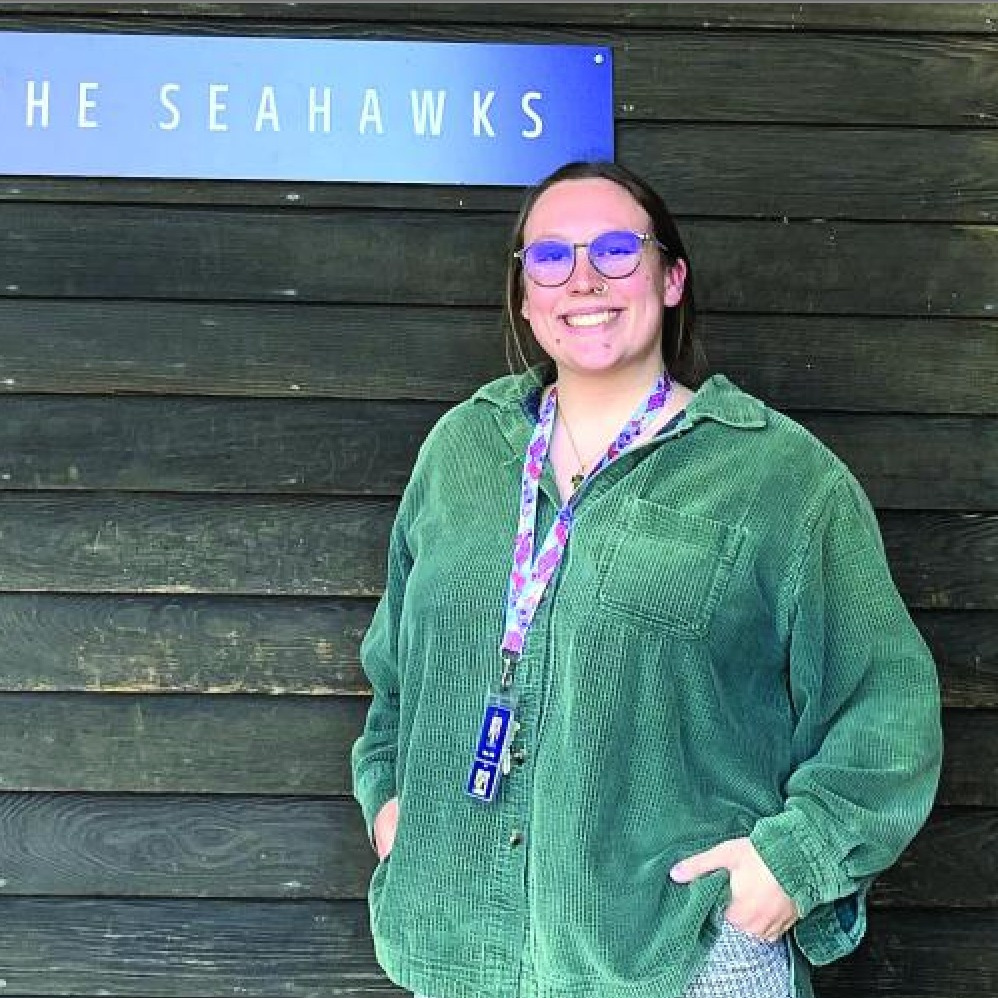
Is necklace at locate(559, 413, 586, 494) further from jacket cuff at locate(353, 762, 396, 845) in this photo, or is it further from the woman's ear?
jacket cuff at locate(353, 762, 396, 845)

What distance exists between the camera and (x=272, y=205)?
2184mm

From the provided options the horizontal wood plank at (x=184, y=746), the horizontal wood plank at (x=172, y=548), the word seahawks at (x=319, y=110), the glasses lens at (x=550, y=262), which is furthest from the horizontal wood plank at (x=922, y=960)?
the word seahawks at (x=319, y=110)

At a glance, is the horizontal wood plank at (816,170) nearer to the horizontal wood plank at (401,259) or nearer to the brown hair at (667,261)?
the horizontal wood plank at (401,259)

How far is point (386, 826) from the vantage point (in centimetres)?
159

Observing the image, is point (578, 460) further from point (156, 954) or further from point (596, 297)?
point (156, 954)

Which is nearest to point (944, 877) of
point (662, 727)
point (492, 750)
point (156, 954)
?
point (662, 727)

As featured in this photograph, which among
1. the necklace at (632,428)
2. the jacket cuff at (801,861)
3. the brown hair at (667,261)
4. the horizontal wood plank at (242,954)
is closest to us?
the jacket cuff at (801,861)

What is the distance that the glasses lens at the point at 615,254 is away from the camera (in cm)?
154

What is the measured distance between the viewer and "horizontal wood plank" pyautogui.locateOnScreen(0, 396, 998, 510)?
216 centimetres

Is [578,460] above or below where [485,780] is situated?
above

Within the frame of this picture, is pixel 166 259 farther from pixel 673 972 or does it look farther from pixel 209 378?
pixel 673 972

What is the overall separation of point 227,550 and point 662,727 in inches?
39.7

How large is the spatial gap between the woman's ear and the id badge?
1.89 ft

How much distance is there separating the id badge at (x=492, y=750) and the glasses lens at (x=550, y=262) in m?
0.52
